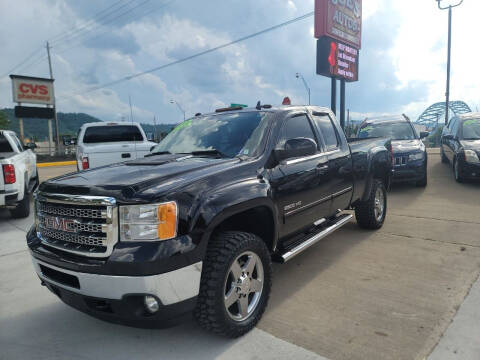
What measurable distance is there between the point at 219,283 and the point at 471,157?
795 cm

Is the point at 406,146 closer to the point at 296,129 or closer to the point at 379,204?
the point at 379,204

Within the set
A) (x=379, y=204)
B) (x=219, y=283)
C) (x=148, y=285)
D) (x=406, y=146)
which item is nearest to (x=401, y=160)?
(x=406, y=146)

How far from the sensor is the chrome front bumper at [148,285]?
2.23m

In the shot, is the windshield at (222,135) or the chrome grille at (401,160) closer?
the windshield at (222,135)

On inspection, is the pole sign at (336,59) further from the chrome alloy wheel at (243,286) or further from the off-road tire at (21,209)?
the chrome alloy wheel at (243,286)

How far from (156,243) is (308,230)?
2137 millimetres

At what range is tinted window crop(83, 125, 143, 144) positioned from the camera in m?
9.75

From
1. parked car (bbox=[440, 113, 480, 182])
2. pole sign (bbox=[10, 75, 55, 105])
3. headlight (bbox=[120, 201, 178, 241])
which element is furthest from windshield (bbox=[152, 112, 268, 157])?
pole sign (bbox=[10, 75, 55, 105])

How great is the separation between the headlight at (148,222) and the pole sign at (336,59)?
Result: 1421cm

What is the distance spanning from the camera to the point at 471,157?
8203 millimetres

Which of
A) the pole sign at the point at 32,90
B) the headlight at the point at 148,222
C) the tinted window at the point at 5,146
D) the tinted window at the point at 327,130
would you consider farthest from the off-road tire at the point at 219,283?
the pole sign at the point at 32,90

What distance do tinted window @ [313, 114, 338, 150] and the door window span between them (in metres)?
0.24

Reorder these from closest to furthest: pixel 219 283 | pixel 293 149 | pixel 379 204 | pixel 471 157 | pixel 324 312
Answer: pixel 219 283 < pixel 324 312 < pixel 293 149 < pixel 379 204 < pixel 471 157

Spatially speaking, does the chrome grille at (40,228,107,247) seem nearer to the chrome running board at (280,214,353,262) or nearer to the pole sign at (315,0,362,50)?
the chrome running board at (280,214,353,262)
